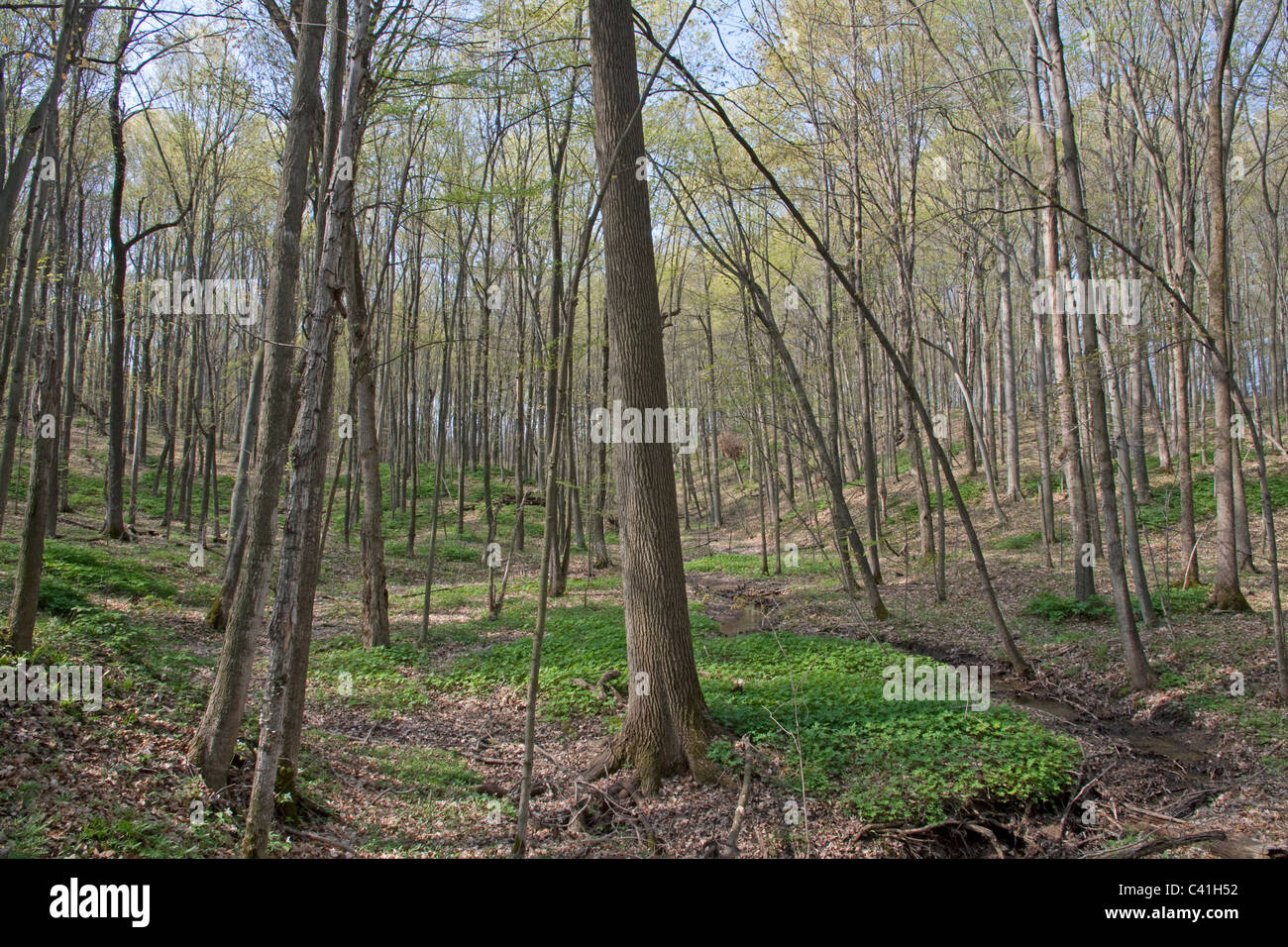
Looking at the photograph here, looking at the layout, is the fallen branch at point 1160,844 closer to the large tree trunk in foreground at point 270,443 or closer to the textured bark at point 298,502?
the textured bark at point 298,502

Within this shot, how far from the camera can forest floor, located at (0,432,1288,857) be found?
14.1 ft

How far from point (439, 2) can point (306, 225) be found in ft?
19.5

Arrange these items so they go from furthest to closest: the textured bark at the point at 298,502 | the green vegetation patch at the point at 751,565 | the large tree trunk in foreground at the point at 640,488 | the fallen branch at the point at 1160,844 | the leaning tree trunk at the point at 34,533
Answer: the green vegetation patch at the point at 751,565, the leaning tree trunk at the point at 34,533, the large tree trunk in foreground at the point at 640,488, the fallen branch at the point at 1160,844, the textured bark at the point at 298,502

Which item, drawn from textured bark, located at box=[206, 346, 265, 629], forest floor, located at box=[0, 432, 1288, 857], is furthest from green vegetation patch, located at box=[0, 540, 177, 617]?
textured bark, located at box=[206, 346, 265, 629]

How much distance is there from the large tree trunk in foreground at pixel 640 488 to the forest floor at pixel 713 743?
39 cm

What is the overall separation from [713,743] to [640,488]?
2.18 metres

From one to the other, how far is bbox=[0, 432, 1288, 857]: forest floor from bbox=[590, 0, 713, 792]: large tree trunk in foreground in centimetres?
39

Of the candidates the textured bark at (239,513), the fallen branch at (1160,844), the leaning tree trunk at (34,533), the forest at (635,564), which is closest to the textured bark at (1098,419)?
the forest at (635,564)

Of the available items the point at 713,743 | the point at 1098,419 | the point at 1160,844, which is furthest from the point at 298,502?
the point at 1098,419

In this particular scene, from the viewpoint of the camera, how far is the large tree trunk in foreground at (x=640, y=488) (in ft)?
17.4

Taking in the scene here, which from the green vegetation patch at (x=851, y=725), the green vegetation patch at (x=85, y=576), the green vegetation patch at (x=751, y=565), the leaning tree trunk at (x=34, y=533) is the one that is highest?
the leaning tree trunk at (x=34, y=533)

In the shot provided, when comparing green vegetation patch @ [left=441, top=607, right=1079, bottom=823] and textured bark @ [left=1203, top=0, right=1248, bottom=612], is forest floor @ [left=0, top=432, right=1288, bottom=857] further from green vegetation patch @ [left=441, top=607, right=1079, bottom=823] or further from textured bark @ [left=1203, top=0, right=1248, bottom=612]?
textured bark @ [left=1203, top=0, right=1248, bottom=612]

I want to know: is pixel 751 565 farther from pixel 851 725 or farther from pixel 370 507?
pixel 851 725

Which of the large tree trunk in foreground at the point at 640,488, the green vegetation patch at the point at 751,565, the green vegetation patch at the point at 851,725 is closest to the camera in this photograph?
the green vegetation patch at the point at 851,725
